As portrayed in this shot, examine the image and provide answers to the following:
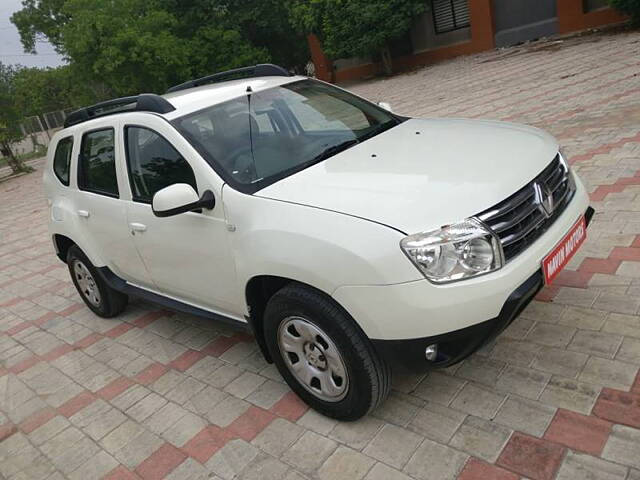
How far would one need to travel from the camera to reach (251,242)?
280 cm

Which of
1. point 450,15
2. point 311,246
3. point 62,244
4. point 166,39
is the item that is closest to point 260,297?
point 311,246

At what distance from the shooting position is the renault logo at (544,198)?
266 cm

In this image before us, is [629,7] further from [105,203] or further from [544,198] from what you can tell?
[105,203]

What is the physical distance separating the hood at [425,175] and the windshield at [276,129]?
0.16m

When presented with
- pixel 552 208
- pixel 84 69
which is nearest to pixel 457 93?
pixel 552 208

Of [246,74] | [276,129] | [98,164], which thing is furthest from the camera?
[246,74]

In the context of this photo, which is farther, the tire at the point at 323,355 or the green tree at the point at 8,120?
the green tree at the point at 8,120

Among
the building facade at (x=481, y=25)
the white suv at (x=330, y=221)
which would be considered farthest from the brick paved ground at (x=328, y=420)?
the building facade at (x=481, y=25)

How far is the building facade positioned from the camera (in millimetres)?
16531

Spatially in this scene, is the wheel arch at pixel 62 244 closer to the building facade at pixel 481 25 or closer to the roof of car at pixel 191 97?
the roof of car at pixel 191 97

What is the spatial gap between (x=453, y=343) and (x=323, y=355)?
2.19 ft

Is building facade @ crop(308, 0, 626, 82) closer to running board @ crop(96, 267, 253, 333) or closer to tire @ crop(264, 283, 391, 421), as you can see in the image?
running board @ crop(96, 267, 253, 333)

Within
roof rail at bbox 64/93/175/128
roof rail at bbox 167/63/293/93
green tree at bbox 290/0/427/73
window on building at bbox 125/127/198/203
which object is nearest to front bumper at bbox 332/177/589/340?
window on building at bbox 125/127/198/203

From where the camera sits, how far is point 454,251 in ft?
7.71
